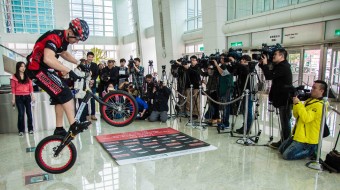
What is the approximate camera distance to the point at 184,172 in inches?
136

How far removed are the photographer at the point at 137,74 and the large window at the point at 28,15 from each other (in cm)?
1963

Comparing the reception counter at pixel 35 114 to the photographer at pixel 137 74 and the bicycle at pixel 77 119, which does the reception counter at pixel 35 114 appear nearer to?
the photographer at pixel 137 74

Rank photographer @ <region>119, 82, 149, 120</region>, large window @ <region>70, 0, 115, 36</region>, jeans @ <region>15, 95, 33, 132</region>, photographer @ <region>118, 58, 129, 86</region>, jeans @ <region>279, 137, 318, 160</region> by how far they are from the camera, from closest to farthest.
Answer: jeans @ <region>279, 137, 318, 160</region> < jeans @ <region>15, 95, 33, 132</region> < photographer @ <region>119, 82, 149, 120</region> < photographer @ <region>118, 58, 129, 86</region> < large window @ <region>70, 0, 115, 36</region>

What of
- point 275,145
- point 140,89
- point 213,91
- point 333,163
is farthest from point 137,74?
point 333,163

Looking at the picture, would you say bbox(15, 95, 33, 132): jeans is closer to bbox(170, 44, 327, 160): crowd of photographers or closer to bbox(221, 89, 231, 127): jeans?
bbox(170, 44, 327, 160): crowd of photographers

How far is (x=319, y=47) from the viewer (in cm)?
938

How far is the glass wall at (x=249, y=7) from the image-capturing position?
35.4ft

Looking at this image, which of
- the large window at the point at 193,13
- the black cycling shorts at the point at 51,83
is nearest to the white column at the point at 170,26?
the large window at the point at 193,13

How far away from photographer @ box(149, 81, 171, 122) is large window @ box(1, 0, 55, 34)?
20780 millimetres

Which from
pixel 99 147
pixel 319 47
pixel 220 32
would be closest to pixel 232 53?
pixel 99 147

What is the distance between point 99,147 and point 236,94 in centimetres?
316

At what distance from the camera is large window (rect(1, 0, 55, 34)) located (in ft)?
72.4

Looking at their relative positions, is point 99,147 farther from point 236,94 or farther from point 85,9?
point 85,9

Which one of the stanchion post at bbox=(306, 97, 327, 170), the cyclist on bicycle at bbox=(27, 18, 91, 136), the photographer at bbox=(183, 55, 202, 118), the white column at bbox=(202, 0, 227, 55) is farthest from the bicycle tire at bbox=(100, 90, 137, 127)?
the white column at bbox=(202, 0, 227, 55)
